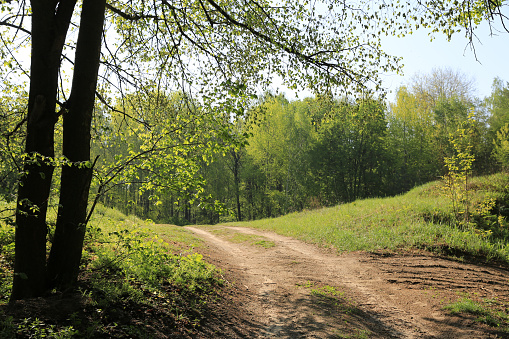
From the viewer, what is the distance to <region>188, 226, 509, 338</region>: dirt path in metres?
5.05

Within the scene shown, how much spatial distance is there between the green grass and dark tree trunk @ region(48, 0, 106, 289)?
341 inches

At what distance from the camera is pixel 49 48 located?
13.8ft

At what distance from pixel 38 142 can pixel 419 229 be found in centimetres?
1135

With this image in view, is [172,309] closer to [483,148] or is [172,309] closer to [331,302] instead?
[331,302]

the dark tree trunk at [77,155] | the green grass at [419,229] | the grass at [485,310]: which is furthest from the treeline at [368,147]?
the dark tree trunk at [77,155]

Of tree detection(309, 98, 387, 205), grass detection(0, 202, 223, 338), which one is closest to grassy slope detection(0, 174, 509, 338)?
grass detection(0, 202, 223, 338)

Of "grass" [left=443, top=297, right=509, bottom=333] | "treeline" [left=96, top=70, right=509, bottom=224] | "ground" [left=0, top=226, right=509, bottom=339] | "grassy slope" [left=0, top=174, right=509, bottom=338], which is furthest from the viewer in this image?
"treeline" [left=96, top=70, right=509, bottom=224]

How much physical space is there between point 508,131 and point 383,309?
99.2 feet

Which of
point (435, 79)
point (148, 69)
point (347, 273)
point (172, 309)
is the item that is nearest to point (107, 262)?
point (172, 309)

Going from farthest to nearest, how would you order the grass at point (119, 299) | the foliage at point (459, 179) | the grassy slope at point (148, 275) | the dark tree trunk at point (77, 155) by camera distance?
the foliage at point (459, 179) < the dark tree trunk at point (77, 155) < the grassy slope at point (148, 275) < the grass at point (119, 299)

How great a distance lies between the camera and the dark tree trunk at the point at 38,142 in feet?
13.2

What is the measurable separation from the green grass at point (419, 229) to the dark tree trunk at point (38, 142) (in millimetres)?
9064

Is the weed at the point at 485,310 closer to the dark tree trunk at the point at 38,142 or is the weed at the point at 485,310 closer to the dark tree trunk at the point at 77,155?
the dark tree trunk at the point at 77,155

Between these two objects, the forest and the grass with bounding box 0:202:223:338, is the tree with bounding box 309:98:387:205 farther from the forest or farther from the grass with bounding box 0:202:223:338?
the grass with bounding box 0:202:223:338
